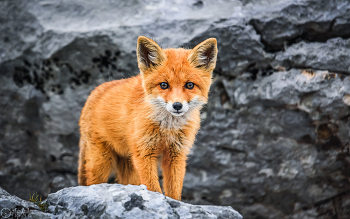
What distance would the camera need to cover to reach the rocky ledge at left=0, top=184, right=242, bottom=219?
2.76m

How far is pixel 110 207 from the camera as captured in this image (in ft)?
9.15

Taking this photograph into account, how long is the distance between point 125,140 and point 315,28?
157 inches

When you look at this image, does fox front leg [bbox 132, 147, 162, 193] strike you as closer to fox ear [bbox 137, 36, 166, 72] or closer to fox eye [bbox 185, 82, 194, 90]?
fox eye [bbox 185, 82, 194, 90]

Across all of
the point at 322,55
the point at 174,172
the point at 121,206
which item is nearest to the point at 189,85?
the point at 174,172

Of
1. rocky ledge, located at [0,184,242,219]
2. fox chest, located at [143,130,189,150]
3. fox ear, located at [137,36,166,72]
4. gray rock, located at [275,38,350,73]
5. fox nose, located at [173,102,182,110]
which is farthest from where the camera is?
gray rock, located at [275,38,350,73]

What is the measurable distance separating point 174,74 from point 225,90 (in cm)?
256

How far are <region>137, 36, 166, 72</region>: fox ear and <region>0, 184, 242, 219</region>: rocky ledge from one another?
1364 millimetres

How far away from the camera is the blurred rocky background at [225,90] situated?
5.58 m

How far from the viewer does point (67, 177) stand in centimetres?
616

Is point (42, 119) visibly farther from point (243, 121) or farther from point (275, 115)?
point (275, 115)

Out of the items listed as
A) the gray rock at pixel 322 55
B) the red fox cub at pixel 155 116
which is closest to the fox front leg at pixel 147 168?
the red fox cub at pixel 155 116

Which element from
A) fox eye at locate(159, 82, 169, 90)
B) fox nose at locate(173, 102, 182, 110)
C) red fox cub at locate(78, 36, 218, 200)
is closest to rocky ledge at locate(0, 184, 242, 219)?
red fox cub at locate(78, 36, 218, 200)

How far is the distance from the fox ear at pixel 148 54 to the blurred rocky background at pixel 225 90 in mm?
2117

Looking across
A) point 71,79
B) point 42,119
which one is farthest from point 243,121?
point 42,119
